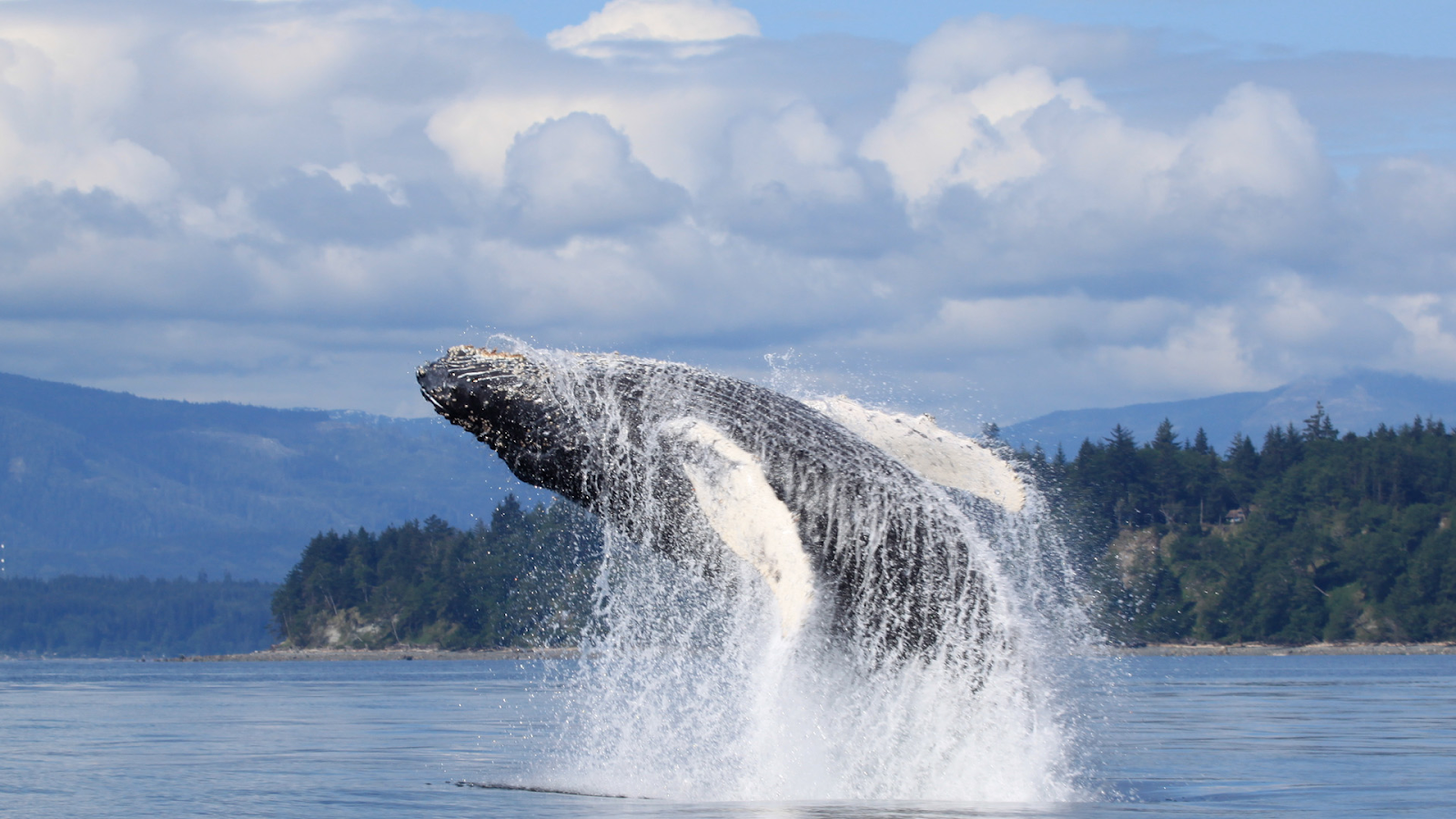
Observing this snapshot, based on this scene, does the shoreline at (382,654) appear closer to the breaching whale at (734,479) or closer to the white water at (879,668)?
the white water at (879,668)

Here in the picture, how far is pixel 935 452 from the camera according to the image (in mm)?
13102

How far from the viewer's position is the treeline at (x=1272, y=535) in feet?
388

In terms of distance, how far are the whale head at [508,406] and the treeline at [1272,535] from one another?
90.4 meters

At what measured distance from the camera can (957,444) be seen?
43.4ft

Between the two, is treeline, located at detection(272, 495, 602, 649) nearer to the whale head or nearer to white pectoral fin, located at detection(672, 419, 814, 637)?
the whale head

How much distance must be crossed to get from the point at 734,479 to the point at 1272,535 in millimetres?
126172

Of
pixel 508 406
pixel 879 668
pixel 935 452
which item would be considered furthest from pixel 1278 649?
pixel 508 406

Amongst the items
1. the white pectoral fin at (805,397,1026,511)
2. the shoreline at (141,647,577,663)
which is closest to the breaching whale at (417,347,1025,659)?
the white pectoral fin at (805,397,1026,511)

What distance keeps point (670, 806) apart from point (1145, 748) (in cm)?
789

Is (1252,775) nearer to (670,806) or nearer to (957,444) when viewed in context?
(957,444)

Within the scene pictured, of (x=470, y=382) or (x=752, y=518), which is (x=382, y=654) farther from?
(x=752, y=518)

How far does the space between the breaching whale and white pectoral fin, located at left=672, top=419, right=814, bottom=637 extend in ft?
0.04

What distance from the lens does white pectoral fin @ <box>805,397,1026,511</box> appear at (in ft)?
42.3

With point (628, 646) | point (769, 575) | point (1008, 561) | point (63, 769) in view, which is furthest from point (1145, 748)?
point (63, 769)
